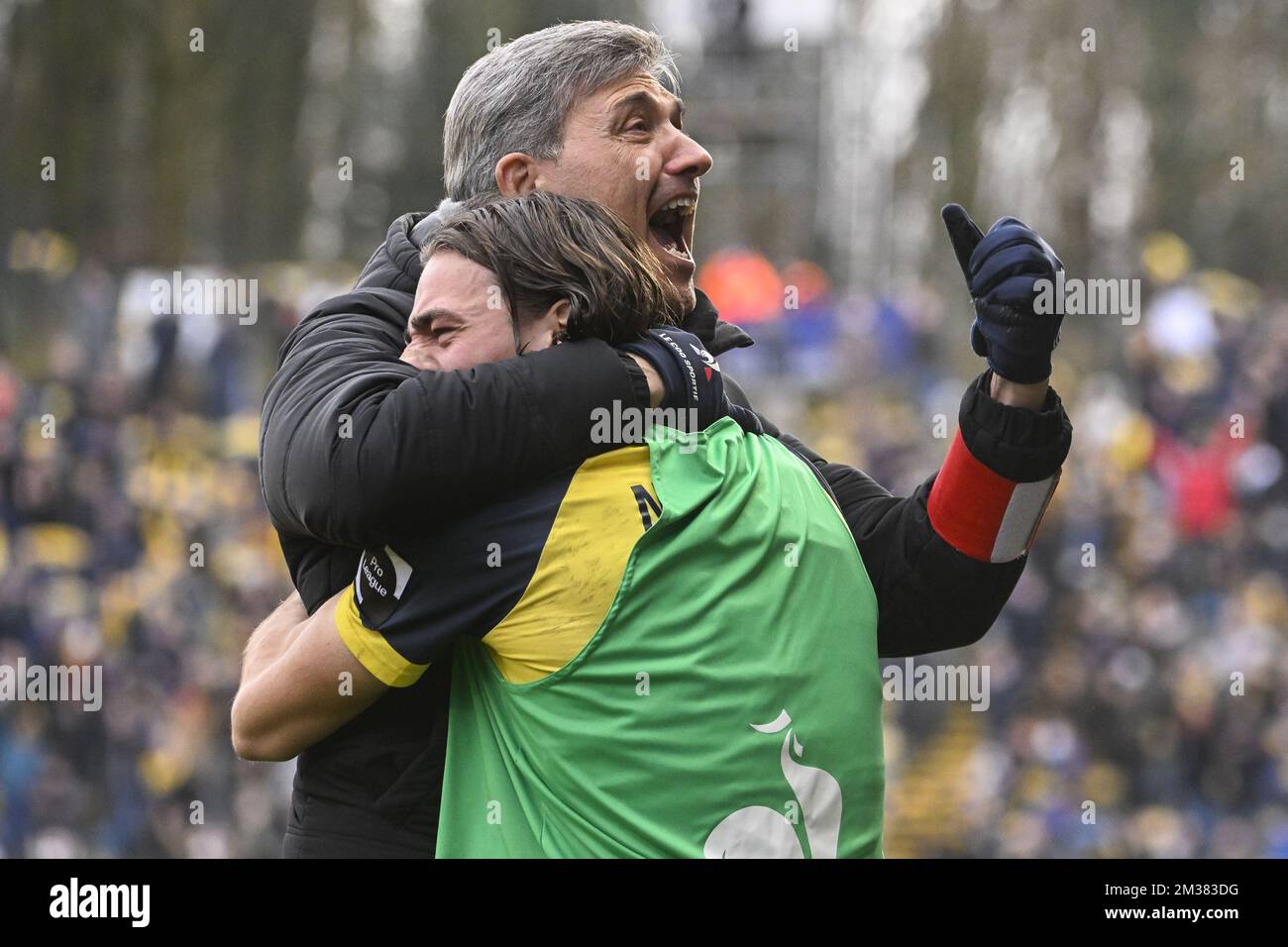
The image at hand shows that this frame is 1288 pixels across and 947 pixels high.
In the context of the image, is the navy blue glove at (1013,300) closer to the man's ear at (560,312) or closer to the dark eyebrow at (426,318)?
the man's ear at (560,312)

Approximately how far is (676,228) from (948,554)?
655 mm

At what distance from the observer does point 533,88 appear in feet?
8.80

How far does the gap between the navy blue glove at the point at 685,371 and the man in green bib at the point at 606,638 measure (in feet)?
0.04

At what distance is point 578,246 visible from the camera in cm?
229

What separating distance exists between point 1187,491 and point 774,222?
52.1 feet

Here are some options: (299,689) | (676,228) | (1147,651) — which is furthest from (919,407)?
(299,689)

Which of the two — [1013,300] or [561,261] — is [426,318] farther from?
[1013,300]

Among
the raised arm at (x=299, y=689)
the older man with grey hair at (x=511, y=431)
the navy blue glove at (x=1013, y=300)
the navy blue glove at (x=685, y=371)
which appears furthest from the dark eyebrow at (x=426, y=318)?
the navy blue glove at (x=1013, y=300)

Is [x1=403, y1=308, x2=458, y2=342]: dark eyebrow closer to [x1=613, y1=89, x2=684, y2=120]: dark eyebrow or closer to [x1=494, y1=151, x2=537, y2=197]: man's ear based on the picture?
[x1=494, y1=151, x2=537, y2=197]: man's ear

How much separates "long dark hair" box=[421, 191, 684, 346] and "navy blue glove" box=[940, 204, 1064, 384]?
1.40 feet

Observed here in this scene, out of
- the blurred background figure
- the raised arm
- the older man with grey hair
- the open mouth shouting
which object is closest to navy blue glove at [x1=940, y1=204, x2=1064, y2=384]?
the older man with grey hair

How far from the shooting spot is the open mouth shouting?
2.67m

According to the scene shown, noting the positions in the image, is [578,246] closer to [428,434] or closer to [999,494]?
[428,434]

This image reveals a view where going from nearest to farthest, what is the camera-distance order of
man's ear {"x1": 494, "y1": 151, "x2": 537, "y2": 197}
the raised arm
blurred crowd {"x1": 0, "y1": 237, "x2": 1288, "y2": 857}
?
the raised arm
man's ear {"x1": 494, "y1": 151, "x2": 537, "y2": 197}
blurred crowd {"x1": 0, "y1": 237, "x2": 1288, "y2": 857}
